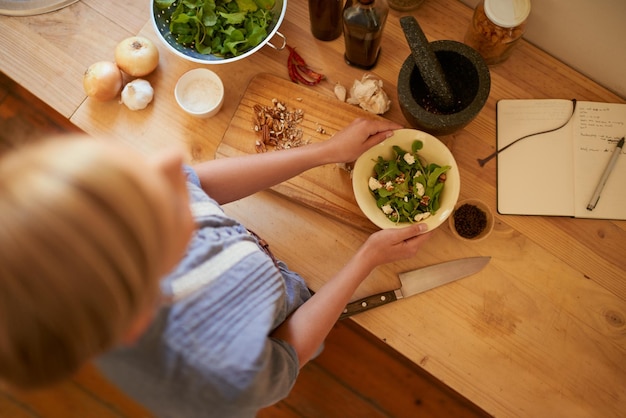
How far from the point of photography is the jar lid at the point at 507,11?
2.80ft

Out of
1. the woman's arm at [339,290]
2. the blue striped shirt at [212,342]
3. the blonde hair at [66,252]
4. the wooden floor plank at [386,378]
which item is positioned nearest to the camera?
the blonde hair at [66,252]

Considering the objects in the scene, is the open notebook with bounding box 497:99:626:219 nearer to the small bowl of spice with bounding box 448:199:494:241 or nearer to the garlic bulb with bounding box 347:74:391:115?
the small bowl of spice with bounding box 448:199:494:241

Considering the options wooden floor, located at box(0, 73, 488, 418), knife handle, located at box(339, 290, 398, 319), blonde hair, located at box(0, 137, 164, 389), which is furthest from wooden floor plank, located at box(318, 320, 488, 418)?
blonde hair, located at box(0, 137, 164, 389)

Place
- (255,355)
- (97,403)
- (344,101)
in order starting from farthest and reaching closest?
(97,403), (344,101), (255,355)

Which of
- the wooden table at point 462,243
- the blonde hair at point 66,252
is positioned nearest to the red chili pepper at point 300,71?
the wooden table at point 462,243

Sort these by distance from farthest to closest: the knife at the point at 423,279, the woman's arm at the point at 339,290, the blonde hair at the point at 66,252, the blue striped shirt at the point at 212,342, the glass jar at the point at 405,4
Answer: the glass jar at the point at 405,4, the knife at the point at 423,279, the woman's arm at the point at 339,290, the blue striped shirt at the point at 212,342, the blonde hair at the point at 66,252

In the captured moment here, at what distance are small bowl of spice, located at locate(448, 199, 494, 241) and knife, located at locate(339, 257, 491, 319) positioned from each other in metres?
0.05

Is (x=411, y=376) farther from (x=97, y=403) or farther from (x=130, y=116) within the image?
(x=130, y=116)

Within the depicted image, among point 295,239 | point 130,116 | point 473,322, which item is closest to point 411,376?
point 473,322

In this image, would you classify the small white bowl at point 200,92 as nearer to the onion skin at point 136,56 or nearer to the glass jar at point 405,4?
the onion skin at point 136,56

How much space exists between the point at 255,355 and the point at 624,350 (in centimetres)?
69

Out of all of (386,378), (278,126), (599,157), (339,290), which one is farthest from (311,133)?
(386,378)

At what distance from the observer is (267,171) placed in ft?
2.85

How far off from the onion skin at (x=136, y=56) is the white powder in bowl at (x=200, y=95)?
0.09 metres
